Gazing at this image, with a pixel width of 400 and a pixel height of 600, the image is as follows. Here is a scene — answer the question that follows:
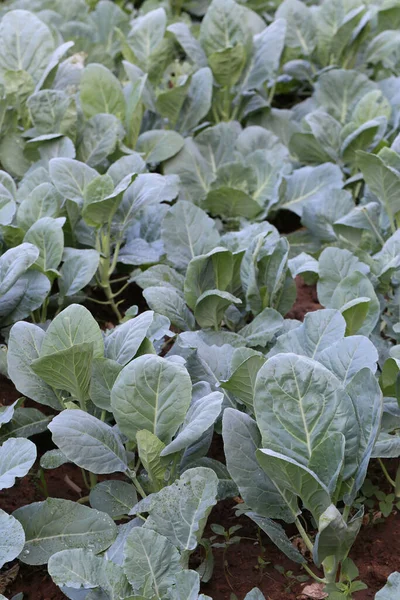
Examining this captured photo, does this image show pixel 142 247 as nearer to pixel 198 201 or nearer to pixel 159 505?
pixel 198 201

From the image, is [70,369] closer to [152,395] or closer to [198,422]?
[152,395]

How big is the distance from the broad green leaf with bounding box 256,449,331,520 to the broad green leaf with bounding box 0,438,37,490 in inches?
19.7

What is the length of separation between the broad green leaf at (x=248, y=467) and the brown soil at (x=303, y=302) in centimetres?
101

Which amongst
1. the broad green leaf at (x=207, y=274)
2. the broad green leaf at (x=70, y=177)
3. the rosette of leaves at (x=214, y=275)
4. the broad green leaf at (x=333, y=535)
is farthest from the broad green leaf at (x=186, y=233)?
the broad green leaf at (x=333, y=535)

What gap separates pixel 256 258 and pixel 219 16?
1.67 m

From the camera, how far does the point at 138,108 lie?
316cm

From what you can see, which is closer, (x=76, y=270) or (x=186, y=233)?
(x=76, y=270)

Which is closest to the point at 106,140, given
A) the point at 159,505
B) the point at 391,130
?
the point at 391,130

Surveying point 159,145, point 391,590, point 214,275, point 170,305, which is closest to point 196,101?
point 159,145

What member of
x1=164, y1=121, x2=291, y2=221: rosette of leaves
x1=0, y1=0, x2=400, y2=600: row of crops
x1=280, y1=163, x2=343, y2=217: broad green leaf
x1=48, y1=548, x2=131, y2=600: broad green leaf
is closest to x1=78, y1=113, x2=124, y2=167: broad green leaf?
x1=0, y1=0, x2=400, y2=600: row of crops

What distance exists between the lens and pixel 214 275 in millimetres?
2346

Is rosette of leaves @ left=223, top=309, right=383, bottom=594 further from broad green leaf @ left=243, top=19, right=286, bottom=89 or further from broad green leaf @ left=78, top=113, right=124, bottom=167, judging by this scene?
broad green leaf @ left=243, top=19, right=286, bottom=89

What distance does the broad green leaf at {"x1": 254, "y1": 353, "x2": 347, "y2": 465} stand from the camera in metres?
1.69

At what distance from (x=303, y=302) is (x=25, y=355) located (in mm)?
1235
